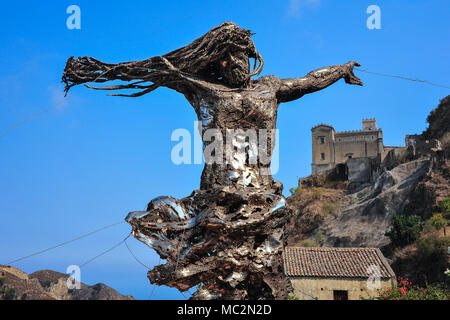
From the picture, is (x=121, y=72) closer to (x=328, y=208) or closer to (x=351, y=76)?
(x=351, y=76)

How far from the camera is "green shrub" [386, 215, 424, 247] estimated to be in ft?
112

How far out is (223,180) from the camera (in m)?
4.94

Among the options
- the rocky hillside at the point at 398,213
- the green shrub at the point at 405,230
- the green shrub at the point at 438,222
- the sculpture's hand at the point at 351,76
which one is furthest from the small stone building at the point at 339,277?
the sculpture's hand at the point at 351,76

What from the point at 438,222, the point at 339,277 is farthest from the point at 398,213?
the point at 339,277

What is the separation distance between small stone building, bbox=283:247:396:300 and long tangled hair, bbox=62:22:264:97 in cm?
1689

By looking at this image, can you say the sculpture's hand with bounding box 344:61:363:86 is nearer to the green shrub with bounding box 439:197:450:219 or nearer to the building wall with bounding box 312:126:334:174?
the green shrub with bounding box 439:197:450:219

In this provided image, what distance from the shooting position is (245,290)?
15.3 ft

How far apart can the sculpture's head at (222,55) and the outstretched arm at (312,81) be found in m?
0.40

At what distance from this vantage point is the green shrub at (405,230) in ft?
112

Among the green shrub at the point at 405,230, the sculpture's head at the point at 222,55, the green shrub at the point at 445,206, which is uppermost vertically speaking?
the green shrub at the point at 445,206

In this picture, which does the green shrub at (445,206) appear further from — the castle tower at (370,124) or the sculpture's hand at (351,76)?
the sculpture's hand at (351,76)

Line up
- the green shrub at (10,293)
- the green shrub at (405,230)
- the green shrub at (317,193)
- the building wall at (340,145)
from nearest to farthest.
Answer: the green shrub at (10,293) < the green shrub at (405,230) < the green shrub at (317,193) < the building wall at (340,145)
